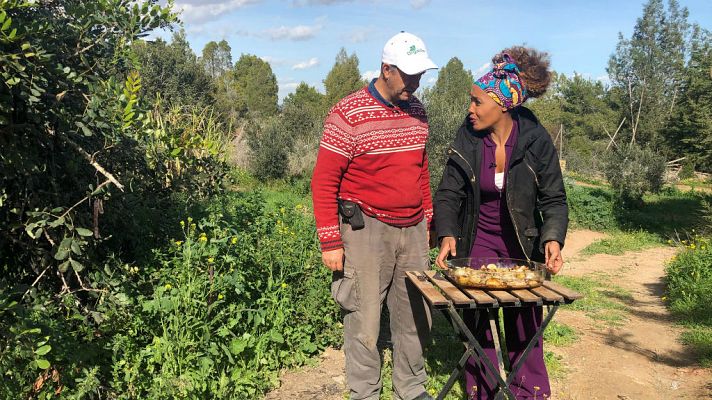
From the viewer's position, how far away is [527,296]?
2414 mm

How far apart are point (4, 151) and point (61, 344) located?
41.5 inches

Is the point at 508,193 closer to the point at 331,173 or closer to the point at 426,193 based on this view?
the point at 426,193

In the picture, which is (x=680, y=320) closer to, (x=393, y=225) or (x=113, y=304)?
(x=393, y=225)

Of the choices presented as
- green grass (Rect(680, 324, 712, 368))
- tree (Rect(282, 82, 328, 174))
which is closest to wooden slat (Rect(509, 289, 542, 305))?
green grass (Rect(680, 324, 712, 368))

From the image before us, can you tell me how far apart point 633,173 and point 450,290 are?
49.8 feet

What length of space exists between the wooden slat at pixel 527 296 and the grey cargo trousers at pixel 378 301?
84cm

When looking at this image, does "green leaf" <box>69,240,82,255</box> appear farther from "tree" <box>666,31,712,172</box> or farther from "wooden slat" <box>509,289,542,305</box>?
"tree" <box>666,31,712,172</box>

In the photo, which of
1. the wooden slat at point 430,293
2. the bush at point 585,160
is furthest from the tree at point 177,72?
the wooden slat at point 430,293

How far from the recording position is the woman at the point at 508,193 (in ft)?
9.96

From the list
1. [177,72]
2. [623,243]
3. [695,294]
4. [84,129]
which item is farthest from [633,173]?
[177,72]

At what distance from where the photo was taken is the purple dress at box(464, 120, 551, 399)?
3.18 metres

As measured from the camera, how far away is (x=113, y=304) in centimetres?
335

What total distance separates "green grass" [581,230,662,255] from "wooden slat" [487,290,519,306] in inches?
345

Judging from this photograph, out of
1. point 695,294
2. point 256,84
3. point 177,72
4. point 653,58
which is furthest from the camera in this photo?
point 256,84
